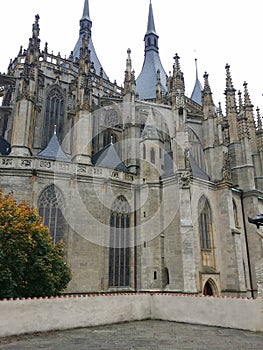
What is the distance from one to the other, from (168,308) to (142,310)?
39.2 inches

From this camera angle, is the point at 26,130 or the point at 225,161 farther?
the point at 225,161

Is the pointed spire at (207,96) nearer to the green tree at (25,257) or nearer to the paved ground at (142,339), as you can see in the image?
the green tree at (25,257)

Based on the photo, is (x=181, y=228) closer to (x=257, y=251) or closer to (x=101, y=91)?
(x=257, y=251)

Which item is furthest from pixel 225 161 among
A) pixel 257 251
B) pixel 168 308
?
pixel 168 308

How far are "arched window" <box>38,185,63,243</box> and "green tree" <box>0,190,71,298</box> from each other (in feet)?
11.6

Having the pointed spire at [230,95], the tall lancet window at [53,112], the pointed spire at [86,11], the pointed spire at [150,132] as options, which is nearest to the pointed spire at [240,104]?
the pointed spire at [230,95]

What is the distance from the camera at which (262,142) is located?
1017 inches

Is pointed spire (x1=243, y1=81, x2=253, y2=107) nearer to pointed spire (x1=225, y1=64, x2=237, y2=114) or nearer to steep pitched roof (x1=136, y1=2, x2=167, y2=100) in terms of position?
pointed spire (x1=225, y1=64, x2=237, y2=114)

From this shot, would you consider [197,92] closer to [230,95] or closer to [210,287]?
[230,95]

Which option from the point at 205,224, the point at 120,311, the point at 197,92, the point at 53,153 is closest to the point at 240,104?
the point at 205,224

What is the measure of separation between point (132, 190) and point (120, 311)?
812 cm

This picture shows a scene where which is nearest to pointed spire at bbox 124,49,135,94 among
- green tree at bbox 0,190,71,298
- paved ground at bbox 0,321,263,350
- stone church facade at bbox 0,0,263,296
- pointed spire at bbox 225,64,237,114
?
stone church facade at bbox 0,0,263,296

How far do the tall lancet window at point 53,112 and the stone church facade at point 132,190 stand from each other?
0.26 ft

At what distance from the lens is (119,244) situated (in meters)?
16.7
